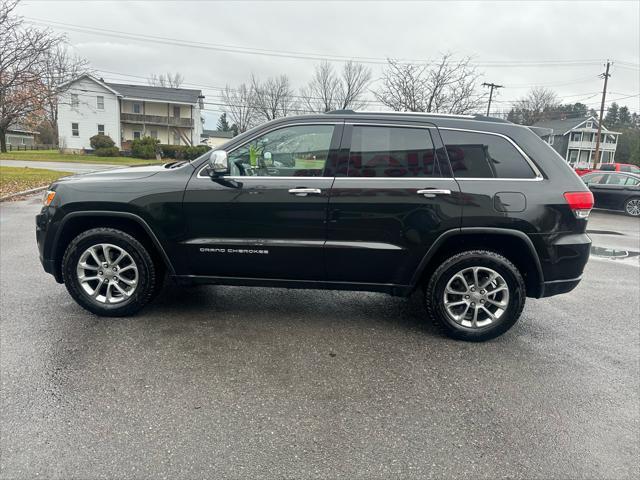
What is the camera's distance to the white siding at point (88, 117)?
45781 millimetres

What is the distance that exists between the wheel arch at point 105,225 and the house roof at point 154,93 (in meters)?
51.1

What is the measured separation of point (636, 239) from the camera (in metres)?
9.91

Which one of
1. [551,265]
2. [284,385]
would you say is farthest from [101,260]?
[551,265]

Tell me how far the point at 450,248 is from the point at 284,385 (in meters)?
1.86

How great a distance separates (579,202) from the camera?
3.58 meters

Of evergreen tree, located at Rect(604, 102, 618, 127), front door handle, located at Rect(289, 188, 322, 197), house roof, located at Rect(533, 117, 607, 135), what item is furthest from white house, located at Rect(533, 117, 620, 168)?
front door handle, located at Rect(289, 188, 322, 197)

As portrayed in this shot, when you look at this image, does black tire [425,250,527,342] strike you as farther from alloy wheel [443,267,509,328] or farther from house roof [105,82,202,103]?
house roof [105,82,202,103]

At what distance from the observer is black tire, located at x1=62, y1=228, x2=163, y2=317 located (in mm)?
3850

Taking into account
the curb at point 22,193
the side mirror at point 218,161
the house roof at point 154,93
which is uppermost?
the house roof at point 154,93

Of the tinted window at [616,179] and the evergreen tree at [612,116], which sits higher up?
the evergreen tree at [612,116]

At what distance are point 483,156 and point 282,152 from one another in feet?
5.66

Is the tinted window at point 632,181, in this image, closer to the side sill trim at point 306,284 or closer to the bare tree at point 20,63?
the side sill trim at point 306,284

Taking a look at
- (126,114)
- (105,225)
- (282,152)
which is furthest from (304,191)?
(126,114)

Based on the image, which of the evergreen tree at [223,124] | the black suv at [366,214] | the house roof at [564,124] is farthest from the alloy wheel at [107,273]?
the evergreen tree at [223,124]
